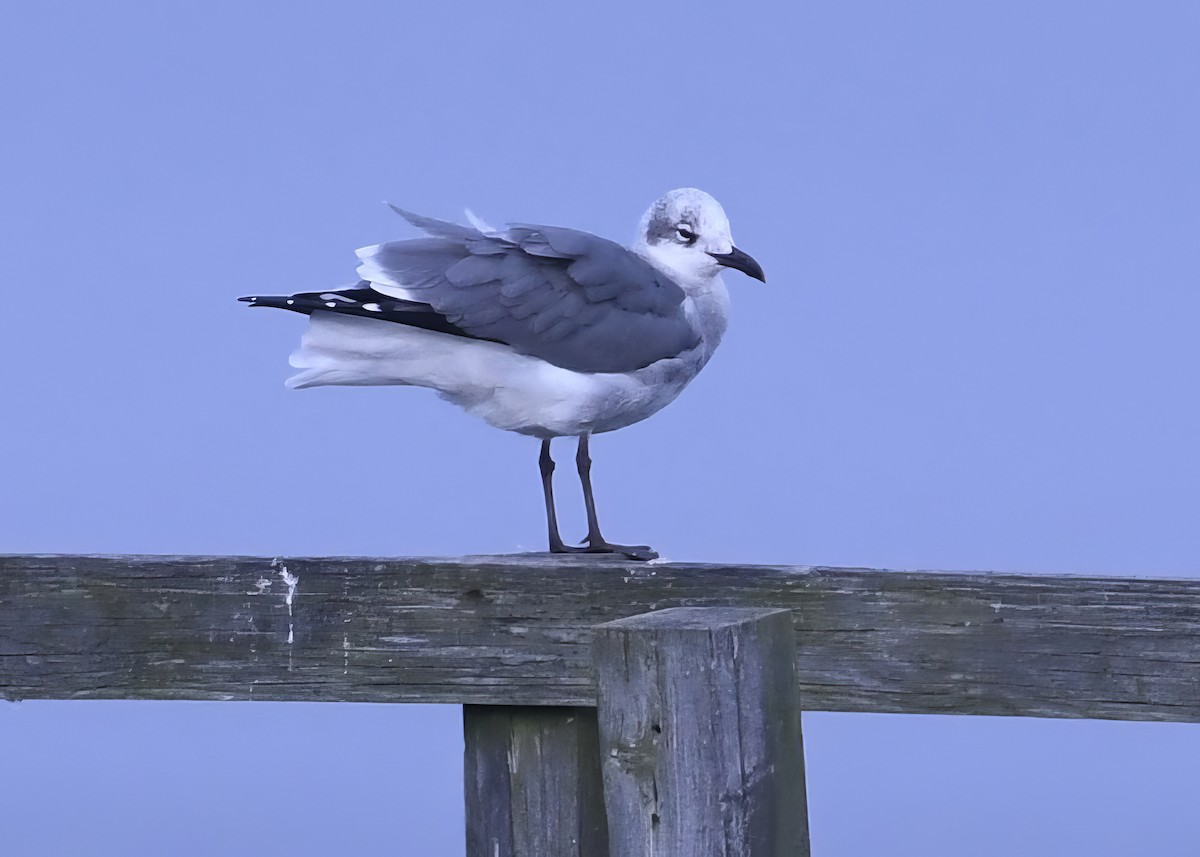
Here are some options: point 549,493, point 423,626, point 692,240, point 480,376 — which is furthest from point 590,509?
point 423,626

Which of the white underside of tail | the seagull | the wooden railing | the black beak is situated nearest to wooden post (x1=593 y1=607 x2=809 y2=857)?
the wooden railing

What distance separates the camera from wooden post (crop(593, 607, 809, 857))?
7.30 feet

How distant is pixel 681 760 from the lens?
2236 mm

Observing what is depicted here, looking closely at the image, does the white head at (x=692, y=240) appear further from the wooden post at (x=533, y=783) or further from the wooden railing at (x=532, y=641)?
the wooden post at (x=533, y=783)

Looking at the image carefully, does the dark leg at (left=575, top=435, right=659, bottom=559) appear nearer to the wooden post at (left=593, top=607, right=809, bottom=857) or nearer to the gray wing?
the gray wing

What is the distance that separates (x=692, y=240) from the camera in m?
4.64

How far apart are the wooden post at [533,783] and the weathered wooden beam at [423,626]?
0.23 ft

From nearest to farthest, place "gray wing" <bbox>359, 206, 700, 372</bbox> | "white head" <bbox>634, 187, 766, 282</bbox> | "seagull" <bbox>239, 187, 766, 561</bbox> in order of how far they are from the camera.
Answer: "seagull" <bbox>239, 187, 766, 561</bbox>, "gray wing" <bbox>359, 206, 700, 372</bbox>, "white head" <bbox>634, 187, 766, 282</bbox>

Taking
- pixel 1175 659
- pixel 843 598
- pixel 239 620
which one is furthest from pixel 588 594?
pixel 1175 659

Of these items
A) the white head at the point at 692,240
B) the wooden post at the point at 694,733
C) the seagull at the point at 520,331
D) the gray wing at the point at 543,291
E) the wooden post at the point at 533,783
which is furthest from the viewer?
the white head at the point at 692,240

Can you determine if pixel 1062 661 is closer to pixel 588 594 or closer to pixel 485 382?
pixel 588 594

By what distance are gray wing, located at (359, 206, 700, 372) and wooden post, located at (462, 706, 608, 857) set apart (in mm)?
1473

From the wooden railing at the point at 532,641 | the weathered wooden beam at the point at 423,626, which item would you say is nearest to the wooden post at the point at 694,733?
the wooden railing at the point at 532,641

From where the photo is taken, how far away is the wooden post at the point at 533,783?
2734 mm
